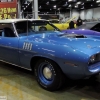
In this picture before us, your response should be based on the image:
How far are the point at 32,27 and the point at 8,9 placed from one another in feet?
15.2

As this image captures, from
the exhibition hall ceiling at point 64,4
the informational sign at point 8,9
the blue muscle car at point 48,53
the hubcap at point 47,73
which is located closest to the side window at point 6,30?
the blue muscle car at point 48,53

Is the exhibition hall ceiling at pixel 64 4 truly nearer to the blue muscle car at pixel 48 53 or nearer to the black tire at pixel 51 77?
the blue muscle car at pixel 48 53

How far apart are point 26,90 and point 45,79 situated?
0.43 m

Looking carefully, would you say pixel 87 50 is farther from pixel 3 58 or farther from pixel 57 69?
pixel 3 58

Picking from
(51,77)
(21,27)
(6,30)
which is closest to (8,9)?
(6,30)

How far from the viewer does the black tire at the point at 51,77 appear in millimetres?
3005

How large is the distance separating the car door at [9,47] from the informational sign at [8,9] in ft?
14.3

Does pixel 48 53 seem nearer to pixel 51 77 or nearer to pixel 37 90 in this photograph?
pixel 51 77

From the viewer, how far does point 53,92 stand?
318 cm

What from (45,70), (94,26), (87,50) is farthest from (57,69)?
(94,26)

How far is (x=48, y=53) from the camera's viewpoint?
2.99m

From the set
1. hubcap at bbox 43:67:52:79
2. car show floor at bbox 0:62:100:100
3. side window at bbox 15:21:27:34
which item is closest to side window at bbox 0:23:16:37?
side window at bbox 15:21:27:34

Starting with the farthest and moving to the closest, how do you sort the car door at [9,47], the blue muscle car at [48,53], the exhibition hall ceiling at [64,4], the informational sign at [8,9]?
the exhibition hall ceiling at [64,4], the informational sign at [8,9], the car door at [9,47], the blue muscle car at [48,53]

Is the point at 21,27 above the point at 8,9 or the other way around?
the other way around
